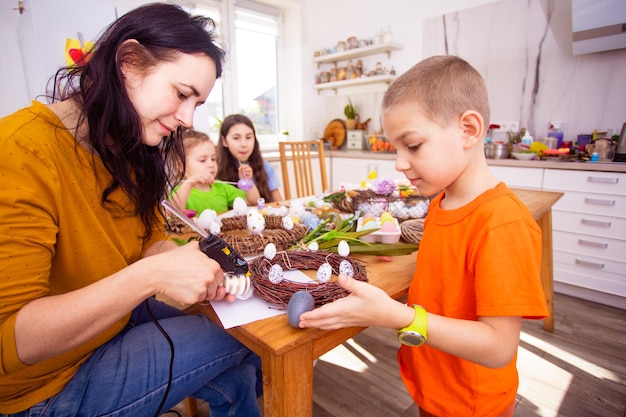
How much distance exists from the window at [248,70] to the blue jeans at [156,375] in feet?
9.22

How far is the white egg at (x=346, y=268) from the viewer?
2.70 feet

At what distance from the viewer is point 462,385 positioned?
759 millimetres

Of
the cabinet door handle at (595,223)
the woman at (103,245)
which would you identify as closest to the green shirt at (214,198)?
the woman at (103,245)

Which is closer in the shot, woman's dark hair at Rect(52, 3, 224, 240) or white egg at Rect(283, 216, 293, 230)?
woman's dark hair at Rect(52, 3, 224, 240)

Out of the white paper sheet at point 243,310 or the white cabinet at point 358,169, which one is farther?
the white cabinet at point 358,169

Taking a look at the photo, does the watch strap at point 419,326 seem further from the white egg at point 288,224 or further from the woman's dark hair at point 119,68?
the woman's dark hair at point 119,68

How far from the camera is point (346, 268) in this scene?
83 centimetres

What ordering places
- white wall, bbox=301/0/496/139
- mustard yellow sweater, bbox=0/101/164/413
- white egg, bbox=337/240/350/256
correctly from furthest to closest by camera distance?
white wall, bbox=301/0/496/139
white egg, bbox=337/240/350/256
mustard yellow sweater, bbox=0/101/164/413

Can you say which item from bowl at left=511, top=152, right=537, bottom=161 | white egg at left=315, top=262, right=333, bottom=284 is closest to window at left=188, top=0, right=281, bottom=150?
bowl at left=511, top=152, right=537, bottom=161

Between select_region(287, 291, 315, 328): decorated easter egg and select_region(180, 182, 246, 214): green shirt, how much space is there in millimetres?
1329

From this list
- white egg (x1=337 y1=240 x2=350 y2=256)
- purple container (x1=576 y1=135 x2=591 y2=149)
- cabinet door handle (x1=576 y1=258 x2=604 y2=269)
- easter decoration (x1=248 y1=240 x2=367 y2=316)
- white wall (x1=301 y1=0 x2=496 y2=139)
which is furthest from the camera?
white wall (x1=301 y1=0 x2=496 y2=139)

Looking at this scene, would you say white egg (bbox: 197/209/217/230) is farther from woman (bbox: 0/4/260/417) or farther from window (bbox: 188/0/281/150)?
window (bbox: 188/0/281/150)

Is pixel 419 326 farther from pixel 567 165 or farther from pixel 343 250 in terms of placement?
pixel 567 165

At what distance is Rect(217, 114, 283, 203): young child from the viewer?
2254 mm
